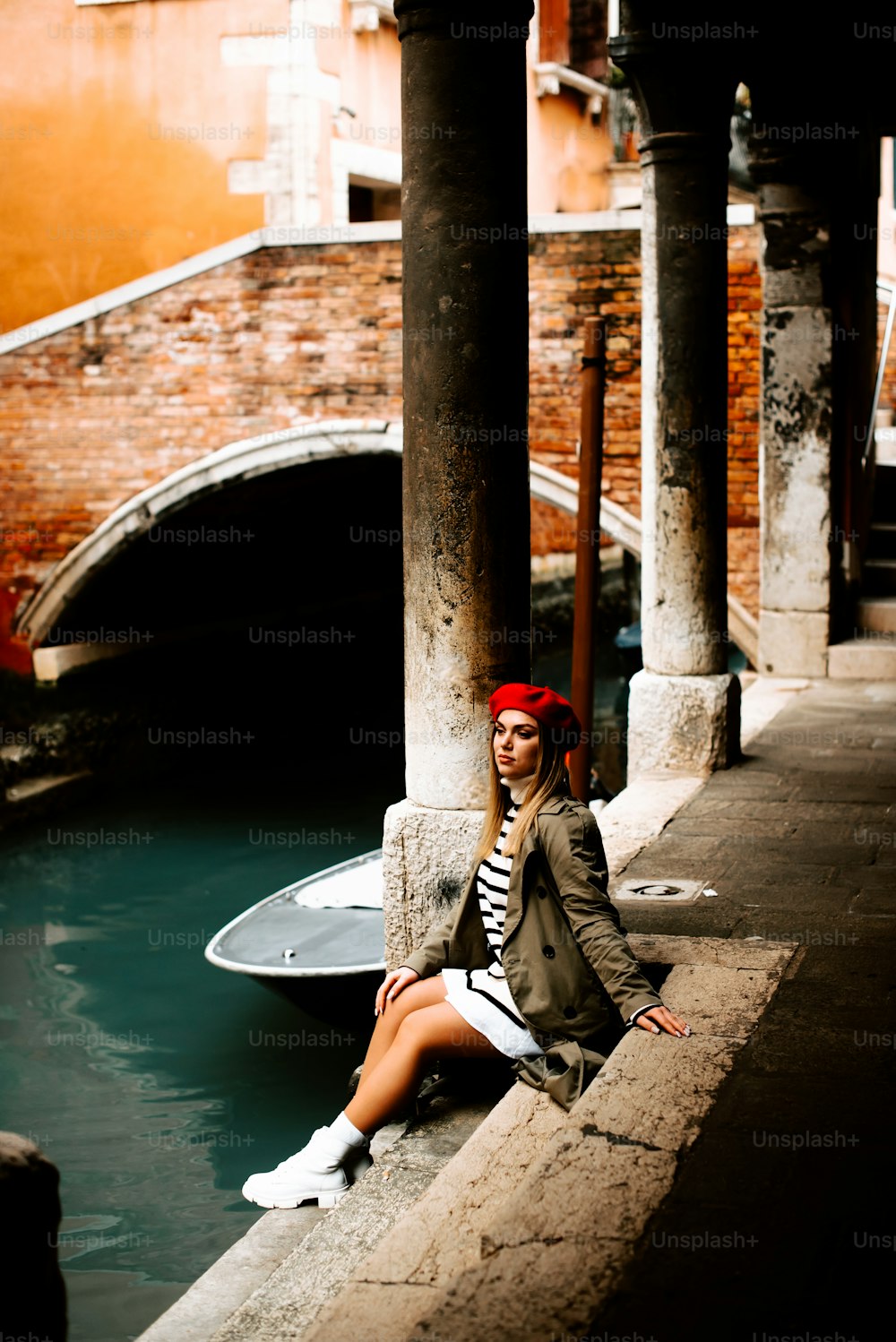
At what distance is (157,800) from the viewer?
9484 millimetres

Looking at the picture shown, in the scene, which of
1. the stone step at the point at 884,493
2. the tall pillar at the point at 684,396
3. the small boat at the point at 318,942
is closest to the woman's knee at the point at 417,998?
the small boat at the point at 318,942

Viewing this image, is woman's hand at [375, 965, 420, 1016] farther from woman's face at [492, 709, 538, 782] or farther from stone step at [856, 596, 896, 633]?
stone step at [856, 596, 896, 633]

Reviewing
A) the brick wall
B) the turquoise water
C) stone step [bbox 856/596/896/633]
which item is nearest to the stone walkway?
the turquoise water

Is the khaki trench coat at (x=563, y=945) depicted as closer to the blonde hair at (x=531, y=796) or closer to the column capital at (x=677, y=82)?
the blonde hair at (x=531, y=796)

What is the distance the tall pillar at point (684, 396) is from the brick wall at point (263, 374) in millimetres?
3214

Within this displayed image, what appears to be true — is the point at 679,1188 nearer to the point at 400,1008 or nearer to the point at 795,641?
the point at 400,1008

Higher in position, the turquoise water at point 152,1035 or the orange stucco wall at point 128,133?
the orange stucco wall at point 128,133

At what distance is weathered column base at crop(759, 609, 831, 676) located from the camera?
6379 mm

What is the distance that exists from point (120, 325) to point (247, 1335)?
7.84m

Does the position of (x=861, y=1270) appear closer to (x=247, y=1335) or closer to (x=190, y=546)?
(x=247, y=1335)

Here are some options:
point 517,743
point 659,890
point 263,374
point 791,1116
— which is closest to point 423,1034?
point 517,743

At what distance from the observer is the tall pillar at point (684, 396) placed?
15.4 ft

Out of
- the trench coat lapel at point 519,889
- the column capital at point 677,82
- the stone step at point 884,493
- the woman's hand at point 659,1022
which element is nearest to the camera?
the woman's hand at point 659,1022

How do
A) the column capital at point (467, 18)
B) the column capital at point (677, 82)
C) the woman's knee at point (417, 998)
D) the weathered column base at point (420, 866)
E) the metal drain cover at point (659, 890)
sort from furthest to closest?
the column capital at point (677, 82) < the metal drain cover at point (659, 890) < the weathered column base at point (420, 866) < the column capital at point (467, 18) < the woman's knee at point (417, 998)
